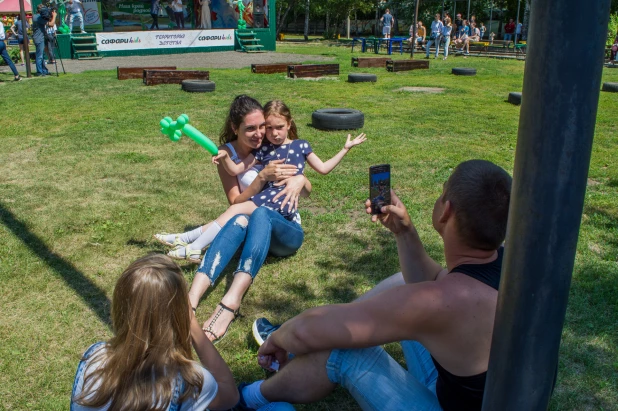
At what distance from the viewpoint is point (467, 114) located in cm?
1037

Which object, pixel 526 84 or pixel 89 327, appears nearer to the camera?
pixel 526 84


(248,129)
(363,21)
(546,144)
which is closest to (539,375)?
(546,144)

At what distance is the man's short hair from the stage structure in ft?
77.1

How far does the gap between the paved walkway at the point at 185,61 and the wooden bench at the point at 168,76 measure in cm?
516

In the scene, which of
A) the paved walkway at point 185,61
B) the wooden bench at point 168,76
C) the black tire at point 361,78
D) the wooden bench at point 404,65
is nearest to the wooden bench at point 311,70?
the black tire at point 361,78

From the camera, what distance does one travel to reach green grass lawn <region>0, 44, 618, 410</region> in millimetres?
3137

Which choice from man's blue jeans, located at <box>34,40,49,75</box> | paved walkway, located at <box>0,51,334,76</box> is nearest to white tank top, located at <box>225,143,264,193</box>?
man's blue jeans, located at <box>34,40,49,75</box>

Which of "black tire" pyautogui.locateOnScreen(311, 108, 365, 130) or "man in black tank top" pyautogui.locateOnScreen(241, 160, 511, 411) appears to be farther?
"black tire" pyautogui.locateOnScreen(311, 108, 365, 130)

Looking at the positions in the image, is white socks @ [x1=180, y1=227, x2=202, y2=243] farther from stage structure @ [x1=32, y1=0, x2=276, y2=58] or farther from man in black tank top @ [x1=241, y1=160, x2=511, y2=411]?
stage structure @ [x1=32, y1=0, x2=276, y2=58]

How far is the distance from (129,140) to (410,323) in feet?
23.0

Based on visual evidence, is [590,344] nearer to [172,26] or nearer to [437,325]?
[437,325]

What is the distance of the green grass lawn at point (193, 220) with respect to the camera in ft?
10.3

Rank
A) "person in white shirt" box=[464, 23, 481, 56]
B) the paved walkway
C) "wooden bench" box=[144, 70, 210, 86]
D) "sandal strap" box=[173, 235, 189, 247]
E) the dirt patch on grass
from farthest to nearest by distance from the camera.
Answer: "person in white shirt" box=[464, 23, 481, 56] < the paved walkway < "wooden bench" box=[144, 70, 210, 86] < the dirt patch on grass < "sandal strap" box=[173, 235, 189, 247]

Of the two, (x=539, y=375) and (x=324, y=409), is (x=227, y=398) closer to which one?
(x=324, y=409)
